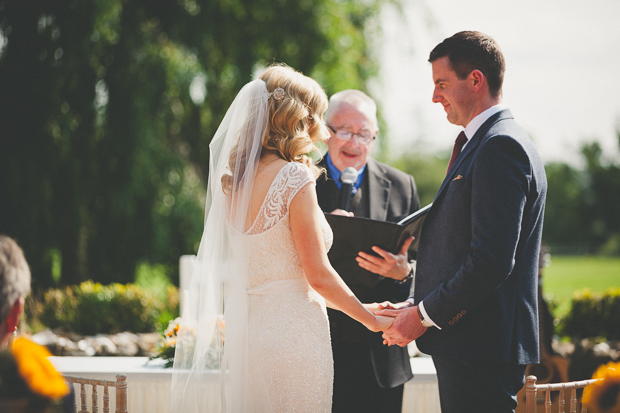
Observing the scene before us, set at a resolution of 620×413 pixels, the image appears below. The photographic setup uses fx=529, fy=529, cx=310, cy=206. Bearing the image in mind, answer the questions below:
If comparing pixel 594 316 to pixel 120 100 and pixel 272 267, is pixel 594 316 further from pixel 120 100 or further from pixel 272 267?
pixel 120 100

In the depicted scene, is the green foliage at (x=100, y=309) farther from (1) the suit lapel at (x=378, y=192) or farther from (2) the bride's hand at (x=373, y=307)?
(2) the bride's hand at (x=373, y=307)

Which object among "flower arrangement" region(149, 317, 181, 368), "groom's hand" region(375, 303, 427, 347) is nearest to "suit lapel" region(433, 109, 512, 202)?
"groom's hand" region(375, 303, 427, 347)

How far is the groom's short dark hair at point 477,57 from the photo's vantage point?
7.32 ft

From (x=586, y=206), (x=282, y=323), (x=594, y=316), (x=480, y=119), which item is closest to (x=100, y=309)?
(x=282, y=323)

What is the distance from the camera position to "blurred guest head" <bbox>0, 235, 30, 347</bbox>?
156 cm

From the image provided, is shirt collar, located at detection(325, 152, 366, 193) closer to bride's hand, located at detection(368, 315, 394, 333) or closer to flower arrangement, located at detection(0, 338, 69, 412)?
bride's hand, located at detection(368, 315, 394, 333)

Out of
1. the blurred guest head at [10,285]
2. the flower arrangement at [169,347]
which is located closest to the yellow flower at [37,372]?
the blurred guest head at [10,285]

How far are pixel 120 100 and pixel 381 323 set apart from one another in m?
5.28

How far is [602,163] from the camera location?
5509 centimetres

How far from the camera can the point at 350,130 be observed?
323 cm

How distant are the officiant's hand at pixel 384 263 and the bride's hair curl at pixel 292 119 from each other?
25.1 inches

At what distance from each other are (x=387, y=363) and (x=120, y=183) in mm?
4866

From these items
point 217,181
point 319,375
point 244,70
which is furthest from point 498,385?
point 244,70

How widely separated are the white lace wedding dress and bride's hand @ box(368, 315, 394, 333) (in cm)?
25
